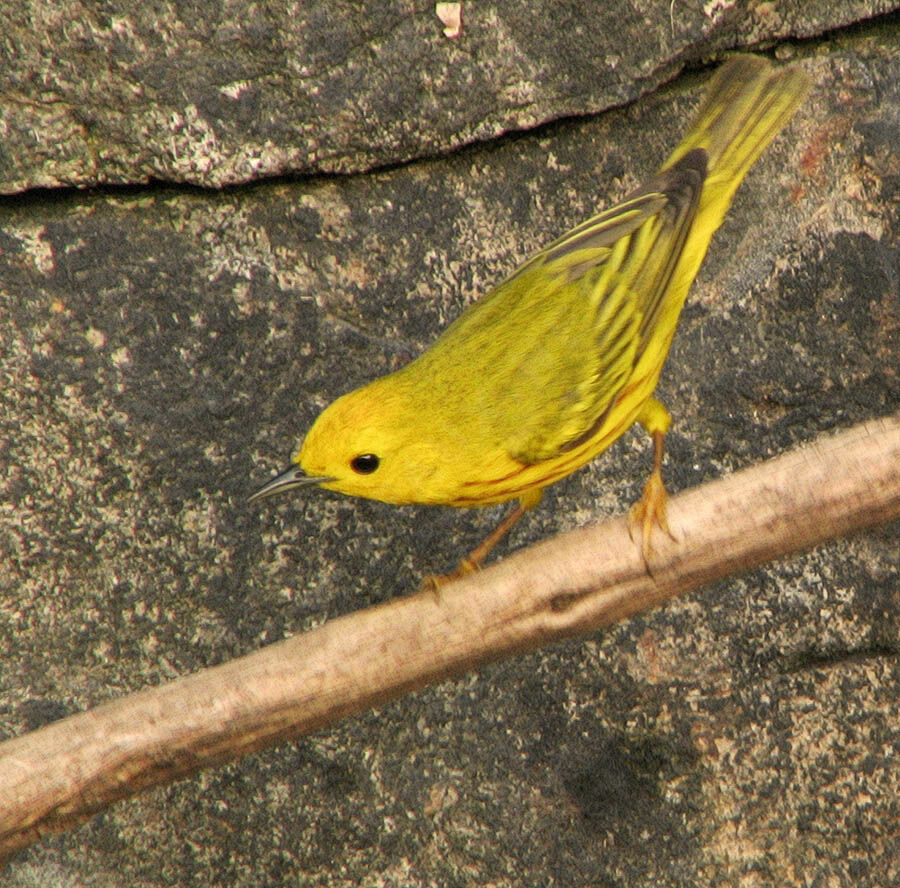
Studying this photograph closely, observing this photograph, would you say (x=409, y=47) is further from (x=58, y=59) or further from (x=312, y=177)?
(x=58, y=59)

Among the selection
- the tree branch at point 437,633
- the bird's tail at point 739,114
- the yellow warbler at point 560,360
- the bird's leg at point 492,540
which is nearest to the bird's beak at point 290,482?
the yellow warbler at point 560,360

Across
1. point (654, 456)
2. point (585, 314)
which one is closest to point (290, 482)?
point (585, 314)

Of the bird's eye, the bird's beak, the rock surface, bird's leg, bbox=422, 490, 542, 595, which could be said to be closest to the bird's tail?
the rock surface

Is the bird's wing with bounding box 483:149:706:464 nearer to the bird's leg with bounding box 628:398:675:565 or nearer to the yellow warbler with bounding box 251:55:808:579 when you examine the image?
the yellow warbler with bounding box 251:55:808:579

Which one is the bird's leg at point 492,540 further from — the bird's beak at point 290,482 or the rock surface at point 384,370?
the bird's beak at point 290,482

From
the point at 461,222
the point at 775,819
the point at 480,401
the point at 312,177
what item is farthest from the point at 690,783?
the point at 312,177

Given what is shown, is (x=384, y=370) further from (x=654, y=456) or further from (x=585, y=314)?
(x=654, y=456)

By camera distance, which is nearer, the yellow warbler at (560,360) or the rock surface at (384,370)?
Answer: the yellow warbler at (560,360)
